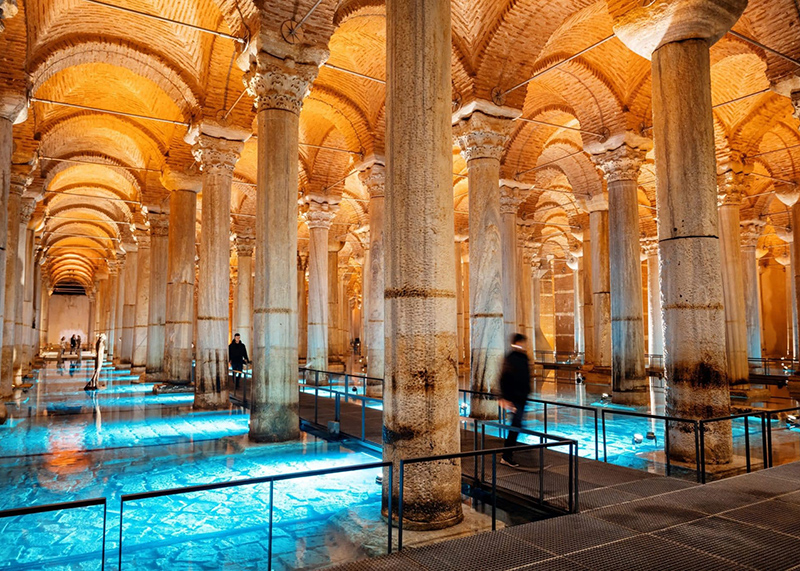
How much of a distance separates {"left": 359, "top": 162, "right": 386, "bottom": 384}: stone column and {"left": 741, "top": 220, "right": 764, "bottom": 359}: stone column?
14.2m

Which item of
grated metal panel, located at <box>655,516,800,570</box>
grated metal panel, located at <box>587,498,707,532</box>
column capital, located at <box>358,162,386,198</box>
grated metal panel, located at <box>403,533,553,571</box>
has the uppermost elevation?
column capital, located at <box>358,162,386,198</box>

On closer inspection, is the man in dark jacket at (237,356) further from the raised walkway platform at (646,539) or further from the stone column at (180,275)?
the raised walkway platform at (646,539)

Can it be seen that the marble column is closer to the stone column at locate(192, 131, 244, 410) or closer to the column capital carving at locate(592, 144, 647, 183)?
the stone column at locate(192, 131, 244, 410)

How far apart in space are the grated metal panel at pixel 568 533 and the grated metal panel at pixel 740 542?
36 centimetres

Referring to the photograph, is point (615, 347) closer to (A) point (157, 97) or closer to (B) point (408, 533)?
(B) point (408, 533)

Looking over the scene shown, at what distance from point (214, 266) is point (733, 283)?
1240 centimetres

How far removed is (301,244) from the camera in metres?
28.6

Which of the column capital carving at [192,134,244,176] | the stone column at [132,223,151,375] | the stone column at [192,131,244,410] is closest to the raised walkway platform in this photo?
the stone column at [192,131,244,410]

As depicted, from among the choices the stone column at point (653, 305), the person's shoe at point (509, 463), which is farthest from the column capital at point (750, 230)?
the person's shoe at point (509, 463)

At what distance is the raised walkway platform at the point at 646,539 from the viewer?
3479mm

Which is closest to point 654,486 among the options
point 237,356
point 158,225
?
point 237,356

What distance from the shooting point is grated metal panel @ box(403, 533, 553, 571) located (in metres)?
3.43

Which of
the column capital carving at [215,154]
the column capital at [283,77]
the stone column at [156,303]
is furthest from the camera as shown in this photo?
the stone column at [156,303]

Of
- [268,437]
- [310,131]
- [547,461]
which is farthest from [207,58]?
[547,461]
